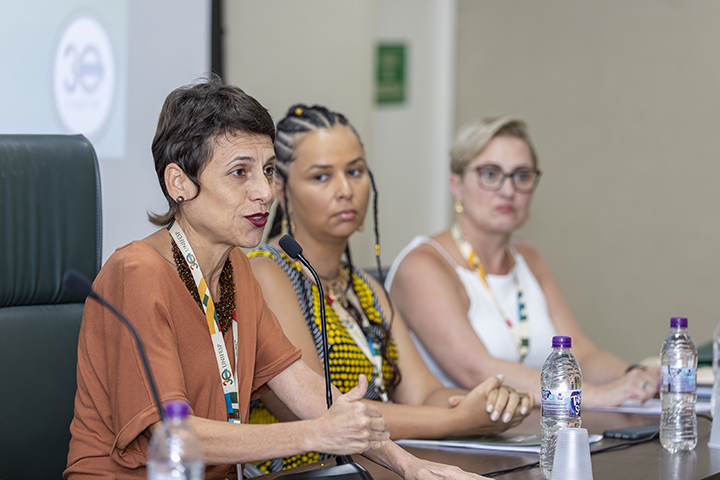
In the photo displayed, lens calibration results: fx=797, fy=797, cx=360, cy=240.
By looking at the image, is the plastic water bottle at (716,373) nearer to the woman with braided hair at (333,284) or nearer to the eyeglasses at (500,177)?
the woman with braided hair at (333,284)

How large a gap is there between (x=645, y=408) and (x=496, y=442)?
61cm

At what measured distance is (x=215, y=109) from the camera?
1356 millimetres

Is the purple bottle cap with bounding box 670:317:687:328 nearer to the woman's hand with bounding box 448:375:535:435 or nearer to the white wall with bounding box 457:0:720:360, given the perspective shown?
the woman's hand with bounding box 448:375:535:435

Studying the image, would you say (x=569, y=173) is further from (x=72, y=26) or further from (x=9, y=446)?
(x=9, y=446)

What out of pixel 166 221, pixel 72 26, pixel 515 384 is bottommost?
pixel 515 384

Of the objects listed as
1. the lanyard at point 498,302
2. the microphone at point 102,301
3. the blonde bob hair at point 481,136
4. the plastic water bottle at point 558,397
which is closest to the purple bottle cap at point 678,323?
the plastic water bottle at point 558,397

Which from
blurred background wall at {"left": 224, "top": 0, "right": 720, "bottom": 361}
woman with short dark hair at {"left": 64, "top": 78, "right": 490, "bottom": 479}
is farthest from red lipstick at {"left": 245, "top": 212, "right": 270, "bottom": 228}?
blurred background wall at {"left": 224, "top": 0, "right": 720, "bottom": 361}

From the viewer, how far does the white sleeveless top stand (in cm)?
244

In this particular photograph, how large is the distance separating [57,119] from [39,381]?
38.3 inches

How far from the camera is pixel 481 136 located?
259 centimetres

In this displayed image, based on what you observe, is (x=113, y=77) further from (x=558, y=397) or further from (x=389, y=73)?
(x=389, y=73)

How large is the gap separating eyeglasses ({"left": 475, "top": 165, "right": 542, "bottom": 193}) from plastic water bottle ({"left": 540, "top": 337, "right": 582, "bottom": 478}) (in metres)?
1.11

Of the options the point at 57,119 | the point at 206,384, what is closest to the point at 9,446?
the point at 206,384

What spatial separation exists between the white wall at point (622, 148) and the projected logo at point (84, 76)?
2432 mm
